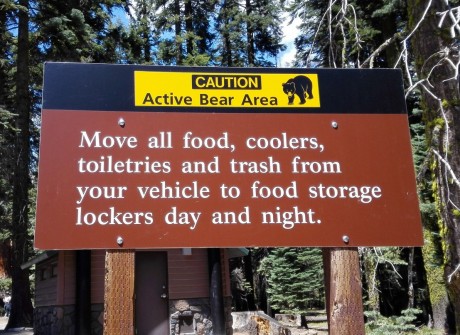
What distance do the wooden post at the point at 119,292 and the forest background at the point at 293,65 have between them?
2308 mm

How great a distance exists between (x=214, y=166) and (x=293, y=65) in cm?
1210

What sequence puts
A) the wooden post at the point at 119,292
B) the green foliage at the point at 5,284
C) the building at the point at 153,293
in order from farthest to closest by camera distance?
the green foliage at the point at 5,284, the building at the point at 153,293, the wooden post at the point at 119,292

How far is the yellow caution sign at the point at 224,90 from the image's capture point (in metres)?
3.23

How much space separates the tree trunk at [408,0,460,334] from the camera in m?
3.85

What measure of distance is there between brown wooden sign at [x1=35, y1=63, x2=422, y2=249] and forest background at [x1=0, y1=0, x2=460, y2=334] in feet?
2.67

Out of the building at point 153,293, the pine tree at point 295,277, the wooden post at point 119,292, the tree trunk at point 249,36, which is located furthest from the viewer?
the tree trunk at point 249,36

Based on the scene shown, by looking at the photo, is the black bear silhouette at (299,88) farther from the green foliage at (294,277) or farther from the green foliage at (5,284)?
the green foliage at (5,284)

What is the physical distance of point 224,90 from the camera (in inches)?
130

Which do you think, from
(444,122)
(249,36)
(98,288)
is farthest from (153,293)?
(249,36)

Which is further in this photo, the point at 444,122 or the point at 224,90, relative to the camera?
the point at 444,122

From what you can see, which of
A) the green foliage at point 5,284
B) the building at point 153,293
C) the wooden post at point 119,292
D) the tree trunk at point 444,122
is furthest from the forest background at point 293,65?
the green foliage at point 5,284

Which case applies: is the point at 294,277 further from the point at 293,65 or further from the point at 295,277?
the point at 293,65

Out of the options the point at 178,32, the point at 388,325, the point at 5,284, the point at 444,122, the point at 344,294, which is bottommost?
the point at 388,325

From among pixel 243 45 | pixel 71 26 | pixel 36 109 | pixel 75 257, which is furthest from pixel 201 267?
pixel 243 45
